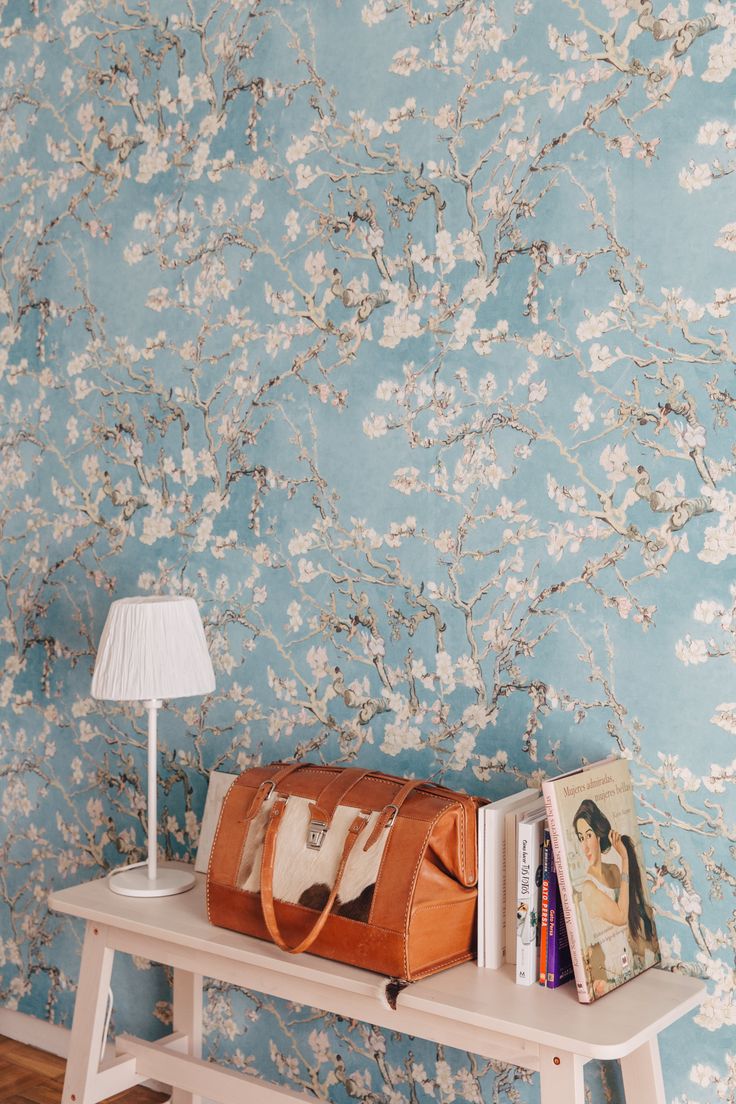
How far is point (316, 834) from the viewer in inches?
67.6

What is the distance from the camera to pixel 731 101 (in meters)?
1.57

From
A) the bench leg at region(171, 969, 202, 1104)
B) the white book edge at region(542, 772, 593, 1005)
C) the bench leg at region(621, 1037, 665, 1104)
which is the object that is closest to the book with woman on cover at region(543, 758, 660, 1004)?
the white book edge at region(542, 772, 593, 1005)

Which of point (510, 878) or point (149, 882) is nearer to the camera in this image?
point (510, 878)

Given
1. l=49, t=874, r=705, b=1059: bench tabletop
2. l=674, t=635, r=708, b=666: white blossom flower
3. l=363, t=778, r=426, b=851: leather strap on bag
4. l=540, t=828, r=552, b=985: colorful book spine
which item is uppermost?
l=674, t=635, r=708, b=666: white blossom flower

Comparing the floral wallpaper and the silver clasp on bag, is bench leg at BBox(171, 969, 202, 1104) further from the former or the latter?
the silver clasp on bag

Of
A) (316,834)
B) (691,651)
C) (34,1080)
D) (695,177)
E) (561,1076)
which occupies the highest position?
(695,177)

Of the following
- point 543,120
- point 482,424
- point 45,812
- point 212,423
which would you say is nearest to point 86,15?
point 212,423

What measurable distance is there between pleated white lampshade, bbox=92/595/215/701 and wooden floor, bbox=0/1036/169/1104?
94 cm

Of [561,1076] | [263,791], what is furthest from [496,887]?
[263,791]

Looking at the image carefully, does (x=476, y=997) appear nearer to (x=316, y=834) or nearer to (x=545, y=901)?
(x=545, y=901)

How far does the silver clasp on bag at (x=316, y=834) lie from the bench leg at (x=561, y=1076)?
0.44 m

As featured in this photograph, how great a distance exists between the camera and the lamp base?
2027 mm

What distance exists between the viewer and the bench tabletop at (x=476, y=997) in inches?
56.8

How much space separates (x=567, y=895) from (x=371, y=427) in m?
0.87
